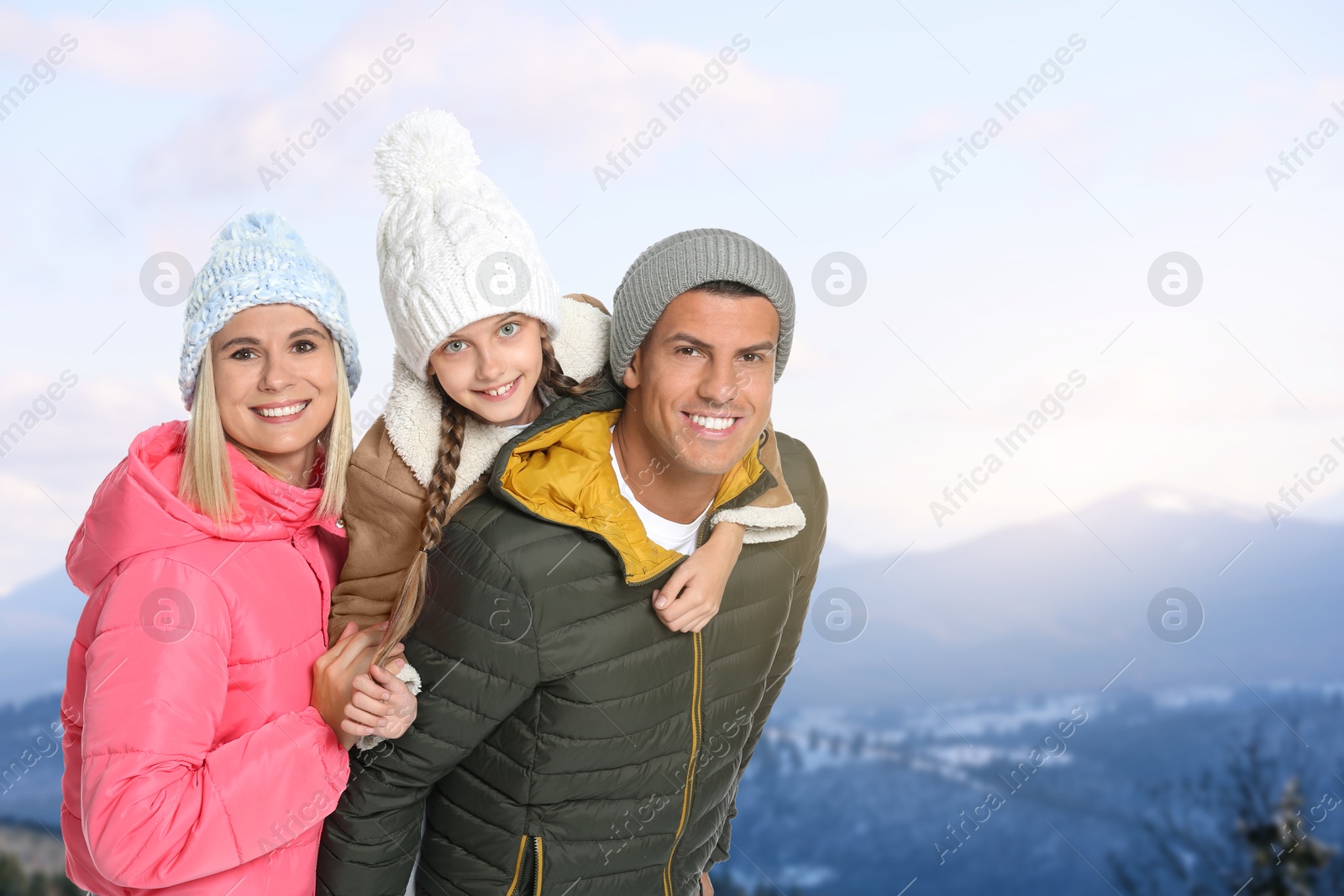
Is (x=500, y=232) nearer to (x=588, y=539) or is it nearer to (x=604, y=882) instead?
(x=588, y=539)

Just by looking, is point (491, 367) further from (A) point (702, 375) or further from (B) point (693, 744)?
(B) point (693, 744)

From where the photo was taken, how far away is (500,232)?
2.44 meters

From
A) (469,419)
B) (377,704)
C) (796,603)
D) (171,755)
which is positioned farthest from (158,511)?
(796,603)

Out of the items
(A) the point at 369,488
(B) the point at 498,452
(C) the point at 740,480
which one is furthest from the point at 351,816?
(C) the point at 740,480

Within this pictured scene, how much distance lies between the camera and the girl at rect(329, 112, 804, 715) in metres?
2.37

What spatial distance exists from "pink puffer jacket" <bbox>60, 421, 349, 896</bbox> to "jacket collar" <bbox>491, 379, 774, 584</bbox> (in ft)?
1.67

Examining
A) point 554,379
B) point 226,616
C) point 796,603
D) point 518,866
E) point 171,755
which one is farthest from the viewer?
point 796,603

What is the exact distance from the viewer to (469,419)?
8.22ft

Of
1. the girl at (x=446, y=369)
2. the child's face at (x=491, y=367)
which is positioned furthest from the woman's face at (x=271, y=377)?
the child's face at (x=491, y=367)

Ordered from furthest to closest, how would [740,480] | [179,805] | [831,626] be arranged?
[831,626], [740,480], [179,805]

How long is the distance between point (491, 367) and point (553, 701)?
766 millimetres

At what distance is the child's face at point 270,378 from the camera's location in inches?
91.7

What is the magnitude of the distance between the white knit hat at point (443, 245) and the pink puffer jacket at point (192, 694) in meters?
0.49

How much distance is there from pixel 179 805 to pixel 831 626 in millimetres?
1958
